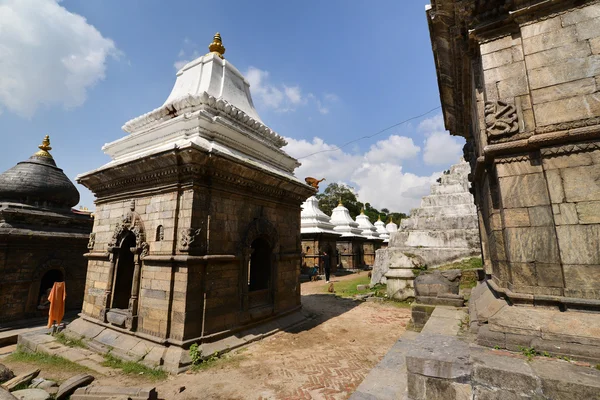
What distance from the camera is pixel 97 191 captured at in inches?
353

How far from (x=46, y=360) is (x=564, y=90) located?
11.0m

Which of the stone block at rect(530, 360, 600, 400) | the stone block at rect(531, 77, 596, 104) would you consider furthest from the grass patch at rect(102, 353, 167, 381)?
the stone block at rect(531, 77, 596, 104)

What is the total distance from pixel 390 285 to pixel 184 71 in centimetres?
1194

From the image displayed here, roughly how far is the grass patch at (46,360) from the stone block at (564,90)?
30.6 ft

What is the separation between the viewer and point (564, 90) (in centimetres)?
373

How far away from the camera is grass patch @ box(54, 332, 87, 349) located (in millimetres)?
7145

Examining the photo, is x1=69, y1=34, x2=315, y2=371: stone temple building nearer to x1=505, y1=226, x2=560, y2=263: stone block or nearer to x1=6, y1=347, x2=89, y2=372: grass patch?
x1=6, y1=347, x2=89, y2=372: grass patch

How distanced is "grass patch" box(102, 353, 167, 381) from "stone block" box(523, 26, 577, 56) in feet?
27.2

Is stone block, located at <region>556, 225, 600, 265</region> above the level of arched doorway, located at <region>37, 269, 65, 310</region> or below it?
above

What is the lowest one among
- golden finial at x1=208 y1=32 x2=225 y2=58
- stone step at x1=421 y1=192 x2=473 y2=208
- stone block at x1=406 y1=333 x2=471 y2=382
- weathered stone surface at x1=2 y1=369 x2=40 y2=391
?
weathered stone surface at x1=2 y1=369 x2=40 y2=391

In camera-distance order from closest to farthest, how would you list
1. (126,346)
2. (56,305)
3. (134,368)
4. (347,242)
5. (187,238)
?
(134,368) → (187,238) → (126,346) → (56,305) → (347,242)

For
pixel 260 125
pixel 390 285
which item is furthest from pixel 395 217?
pixel 260 125

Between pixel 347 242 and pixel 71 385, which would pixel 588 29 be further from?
pixel 347 242

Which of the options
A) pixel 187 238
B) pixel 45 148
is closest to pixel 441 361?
pixel 187 238
